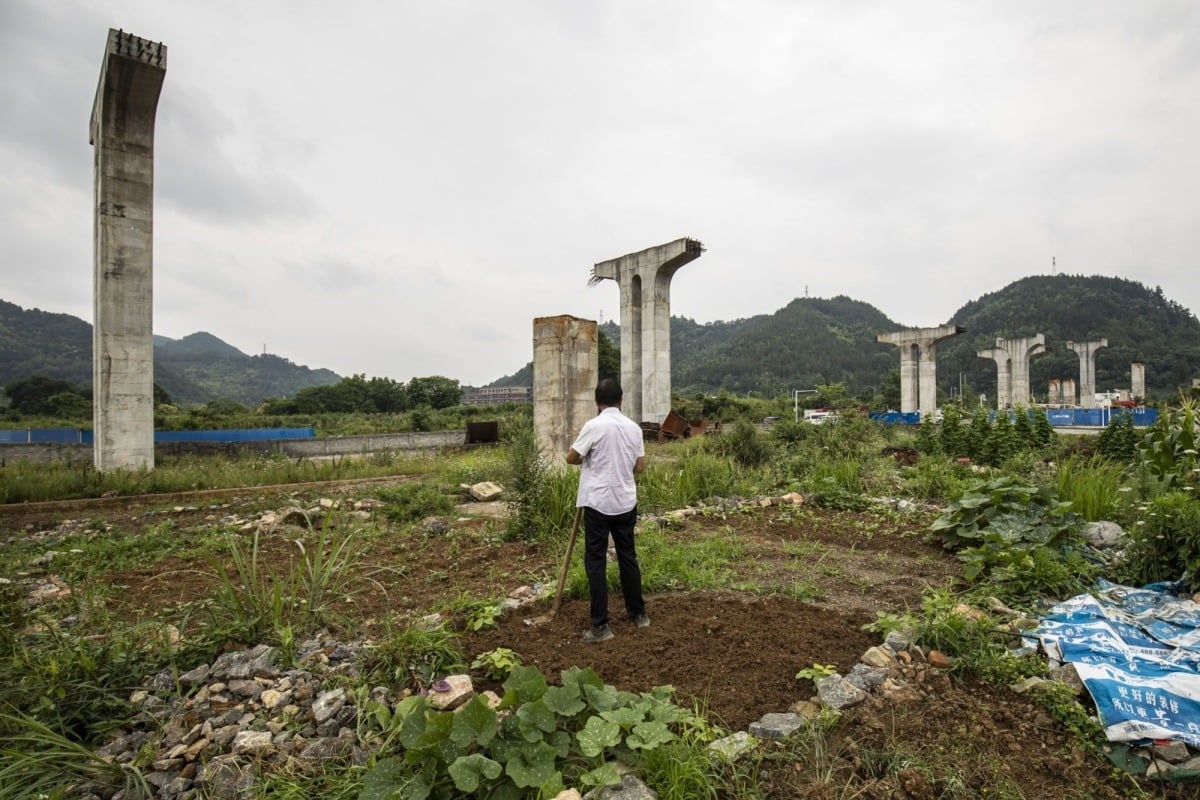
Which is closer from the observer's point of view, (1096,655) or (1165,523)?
(1096,655)

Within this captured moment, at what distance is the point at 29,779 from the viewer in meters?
2.54

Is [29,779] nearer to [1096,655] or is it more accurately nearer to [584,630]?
[584,630]

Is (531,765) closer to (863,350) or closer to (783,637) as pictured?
(783,637)

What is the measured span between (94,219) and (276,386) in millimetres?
135233

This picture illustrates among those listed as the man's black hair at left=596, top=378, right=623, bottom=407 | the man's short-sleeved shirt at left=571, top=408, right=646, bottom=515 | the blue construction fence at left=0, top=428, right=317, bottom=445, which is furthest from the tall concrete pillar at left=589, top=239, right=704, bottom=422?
the man's short-sleeved shirt at left=571, top=408, right=646, bottom=515

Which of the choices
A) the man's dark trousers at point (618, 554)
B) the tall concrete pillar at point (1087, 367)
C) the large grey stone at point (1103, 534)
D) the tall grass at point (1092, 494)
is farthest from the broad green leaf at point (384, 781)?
the tall concrete pillar at point (1087, 367)

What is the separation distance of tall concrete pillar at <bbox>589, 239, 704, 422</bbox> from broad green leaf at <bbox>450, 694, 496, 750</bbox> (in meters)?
19.2

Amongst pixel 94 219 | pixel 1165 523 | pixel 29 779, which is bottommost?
pixel 29 779

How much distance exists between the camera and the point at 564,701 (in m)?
2.67

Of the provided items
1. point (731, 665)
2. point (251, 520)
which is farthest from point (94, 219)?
point (731, 665)

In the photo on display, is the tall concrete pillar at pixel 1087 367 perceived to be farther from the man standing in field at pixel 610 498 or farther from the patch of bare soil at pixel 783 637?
the man standing in field at pixel 610 498

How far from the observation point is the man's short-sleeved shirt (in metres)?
4.04

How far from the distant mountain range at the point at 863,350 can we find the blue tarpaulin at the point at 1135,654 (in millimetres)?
63388

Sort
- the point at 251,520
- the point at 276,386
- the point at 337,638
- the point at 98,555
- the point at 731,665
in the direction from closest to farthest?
the point at 731,665 < the point at 337,638 < the point at 98,555 < the point at 251,520 < the point at 276,386
